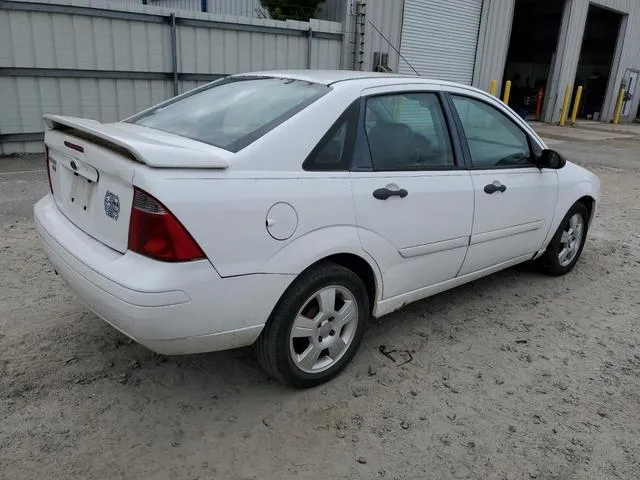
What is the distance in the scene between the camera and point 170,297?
7.66 feet

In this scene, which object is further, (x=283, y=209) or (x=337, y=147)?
(x=337, y=147)

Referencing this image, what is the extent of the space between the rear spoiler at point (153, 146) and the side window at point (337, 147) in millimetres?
453

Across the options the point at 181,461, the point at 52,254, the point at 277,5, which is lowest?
the point at 181,461

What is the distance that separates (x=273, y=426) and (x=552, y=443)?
4.45 ft

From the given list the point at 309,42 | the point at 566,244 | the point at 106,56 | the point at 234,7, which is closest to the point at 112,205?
the point at 566,244

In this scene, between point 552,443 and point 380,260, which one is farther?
point 380,260

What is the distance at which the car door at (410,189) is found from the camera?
3.01m

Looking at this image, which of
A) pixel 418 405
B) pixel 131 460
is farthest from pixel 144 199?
pixel 418 405

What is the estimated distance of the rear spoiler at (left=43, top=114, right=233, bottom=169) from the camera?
2.35 m

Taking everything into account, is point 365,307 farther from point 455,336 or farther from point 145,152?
point 145,152

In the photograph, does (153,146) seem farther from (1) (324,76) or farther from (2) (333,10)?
(2) (333,10)

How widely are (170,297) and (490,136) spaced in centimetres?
258

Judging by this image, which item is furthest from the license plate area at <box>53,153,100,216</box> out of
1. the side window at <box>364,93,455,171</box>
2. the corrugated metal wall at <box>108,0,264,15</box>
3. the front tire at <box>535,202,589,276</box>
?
the corrugated metal wall at <box>108,0,264,15</box>

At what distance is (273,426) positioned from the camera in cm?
273
